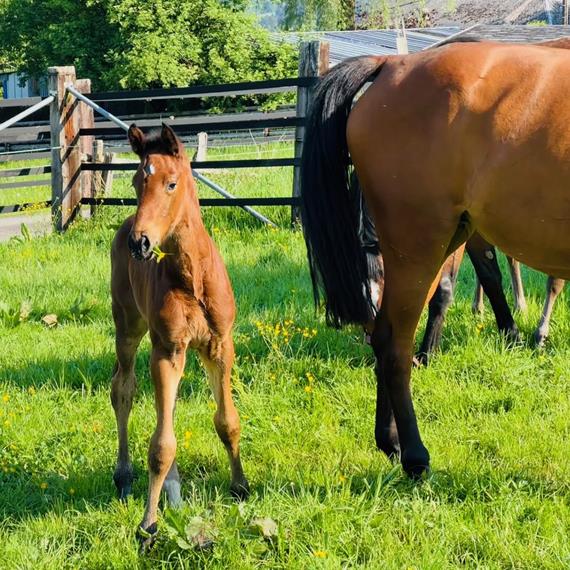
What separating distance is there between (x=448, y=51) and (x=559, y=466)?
2.12 m

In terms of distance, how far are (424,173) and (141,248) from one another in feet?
5.06

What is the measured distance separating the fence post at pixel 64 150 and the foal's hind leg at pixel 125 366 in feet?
22.1

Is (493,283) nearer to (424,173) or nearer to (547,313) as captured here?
(547,313)

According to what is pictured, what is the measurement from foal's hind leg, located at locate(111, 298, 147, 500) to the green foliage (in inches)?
1050

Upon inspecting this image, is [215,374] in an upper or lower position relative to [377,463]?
upper

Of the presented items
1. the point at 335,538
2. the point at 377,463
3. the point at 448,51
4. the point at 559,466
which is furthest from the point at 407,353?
the point at 448,51

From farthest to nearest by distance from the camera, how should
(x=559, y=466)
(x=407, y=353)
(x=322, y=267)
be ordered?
(x=322, y=267)
(x=407, y=353)
(x=559, y=466)

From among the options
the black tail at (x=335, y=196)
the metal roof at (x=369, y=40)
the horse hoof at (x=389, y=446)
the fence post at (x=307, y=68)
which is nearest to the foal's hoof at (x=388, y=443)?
the horse hoof at (x=389, y=446)

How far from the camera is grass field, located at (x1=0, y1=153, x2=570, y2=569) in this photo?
119 inches

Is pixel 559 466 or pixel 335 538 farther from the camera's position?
pixel 559 466

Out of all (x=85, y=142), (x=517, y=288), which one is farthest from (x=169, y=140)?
(x=85, y=142)

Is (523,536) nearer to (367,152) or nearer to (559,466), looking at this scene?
(559,466)

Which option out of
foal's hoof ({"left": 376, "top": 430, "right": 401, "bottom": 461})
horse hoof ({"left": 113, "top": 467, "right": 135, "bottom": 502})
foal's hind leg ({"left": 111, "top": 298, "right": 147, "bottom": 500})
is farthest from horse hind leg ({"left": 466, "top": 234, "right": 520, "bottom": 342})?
horse hoof ({"left": 113, "top": 467, "right": 135, "bottom": 502})

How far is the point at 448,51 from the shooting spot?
12.8 ft
